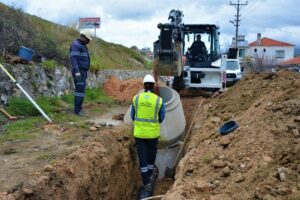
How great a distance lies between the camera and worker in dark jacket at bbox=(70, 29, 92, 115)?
10812 mm

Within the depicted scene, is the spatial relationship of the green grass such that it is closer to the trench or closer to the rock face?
the rock face

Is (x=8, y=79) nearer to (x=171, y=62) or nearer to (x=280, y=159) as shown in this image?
(x=171, y=62)

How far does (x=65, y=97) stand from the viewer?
43.9 feet

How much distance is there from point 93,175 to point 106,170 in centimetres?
61

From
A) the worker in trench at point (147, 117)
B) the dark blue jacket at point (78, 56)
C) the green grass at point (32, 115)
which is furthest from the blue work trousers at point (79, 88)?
the worker in trench at point (147, 117)

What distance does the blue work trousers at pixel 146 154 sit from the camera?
8.32 metres

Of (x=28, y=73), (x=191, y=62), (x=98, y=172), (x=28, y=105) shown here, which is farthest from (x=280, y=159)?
(x=191, y=62)

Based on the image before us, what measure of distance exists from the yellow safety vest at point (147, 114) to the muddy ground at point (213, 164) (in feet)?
2.58

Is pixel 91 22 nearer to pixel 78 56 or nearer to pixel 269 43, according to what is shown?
pixel 78 56

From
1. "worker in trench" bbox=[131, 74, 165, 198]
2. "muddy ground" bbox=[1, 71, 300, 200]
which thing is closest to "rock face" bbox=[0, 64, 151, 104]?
"muddy ground" bbox=[1, 71, 300, 200]

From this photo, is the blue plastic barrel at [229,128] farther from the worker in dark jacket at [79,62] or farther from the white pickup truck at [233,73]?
the white pickup truck at [233,73]

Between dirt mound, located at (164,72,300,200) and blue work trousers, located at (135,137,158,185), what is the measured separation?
31.1 inches

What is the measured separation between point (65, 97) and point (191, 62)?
4664 millimetres

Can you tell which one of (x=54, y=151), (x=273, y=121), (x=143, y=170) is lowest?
(x=143, y=170)
